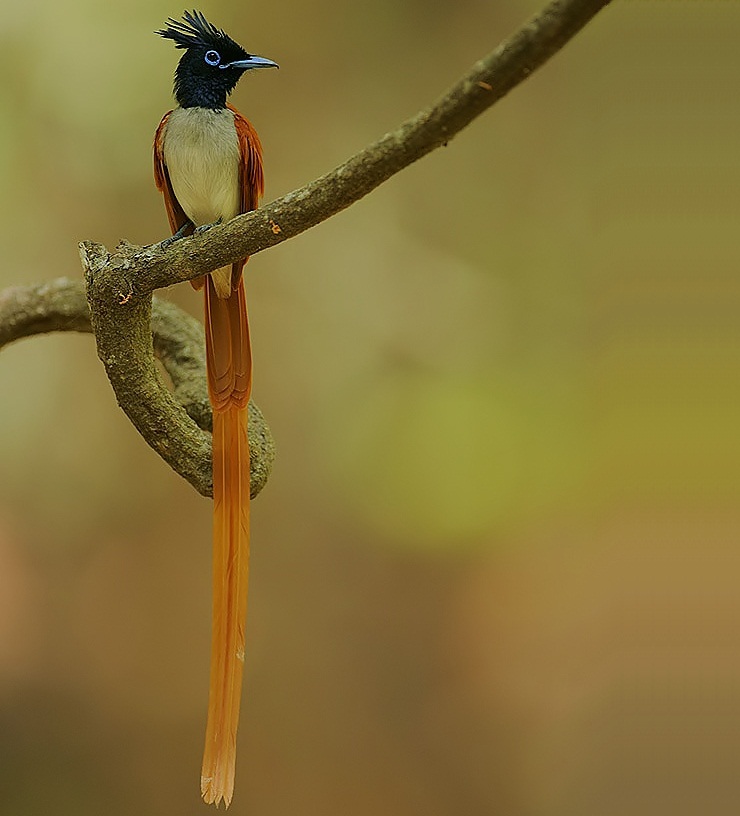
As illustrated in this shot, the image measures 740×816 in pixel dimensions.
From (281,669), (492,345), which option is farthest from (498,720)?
(492,345)

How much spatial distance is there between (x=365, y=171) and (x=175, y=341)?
585mm

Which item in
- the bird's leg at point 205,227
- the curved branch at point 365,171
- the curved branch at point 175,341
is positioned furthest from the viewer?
the curved branch at point 175,341

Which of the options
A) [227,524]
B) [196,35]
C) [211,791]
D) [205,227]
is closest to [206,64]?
[196,35]

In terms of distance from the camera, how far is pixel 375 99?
1.76 metres

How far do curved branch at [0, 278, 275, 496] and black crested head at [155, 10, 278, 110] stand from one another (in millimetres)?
309

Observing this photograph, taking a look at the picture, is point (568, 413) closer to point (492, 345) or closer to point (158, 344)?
point (492, 345)

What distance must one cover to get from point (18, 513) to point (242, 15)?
0.97 m

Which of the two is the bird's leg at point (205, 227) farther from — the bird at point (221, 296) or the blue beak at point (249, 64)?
the blue beak at point (249, 64)

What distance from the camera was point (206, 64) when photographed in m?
0.98

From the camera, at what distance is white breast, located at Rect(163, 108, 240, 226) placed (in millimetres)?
947

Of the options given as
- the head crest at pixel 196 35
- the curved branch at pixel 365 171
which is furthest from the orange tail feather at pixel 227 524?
the head crest at pixel 196 35

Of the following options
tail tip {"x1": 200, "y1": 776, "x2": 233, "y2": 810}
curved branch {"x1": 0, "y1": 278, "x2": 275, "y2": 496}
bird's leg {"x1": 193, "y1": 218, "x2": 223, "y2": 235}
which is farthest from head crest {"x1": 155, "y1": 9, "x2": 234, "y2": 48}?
tail tip {"x1": 200, "y1": 776, "x2": 233, "y2": 810}

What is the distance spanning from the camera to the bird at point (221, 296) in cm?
96

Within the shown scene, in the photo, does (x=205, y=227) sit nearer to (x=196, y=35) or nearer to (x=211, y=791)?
(x=196, y=35)
